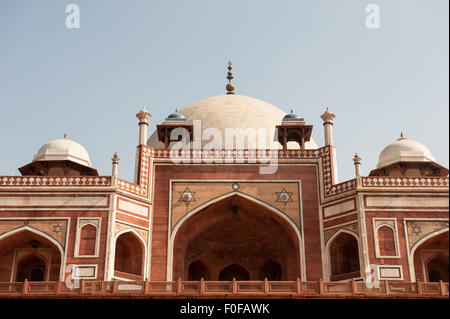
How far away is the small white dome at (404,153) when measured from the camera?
2058 cm

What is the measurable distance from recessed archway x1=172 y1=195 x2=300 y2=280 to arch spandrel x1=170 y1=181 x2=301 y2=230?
22 cm

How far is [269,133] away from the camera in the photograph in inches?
906

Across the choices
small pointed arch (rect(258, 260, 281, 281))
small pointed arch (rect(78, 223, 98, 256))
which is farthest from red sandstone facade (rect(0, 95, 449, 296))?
small pointed arch (rect(258, 260, 281, 281))

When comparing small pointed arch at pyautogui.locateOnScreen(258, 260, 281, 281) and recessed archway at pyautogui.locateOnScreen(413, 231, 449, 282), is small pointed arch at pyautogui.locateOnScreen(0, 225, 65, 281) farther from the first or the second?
recessed archway at pyautogui.locateOnScreen(413, 231, 449, 282)

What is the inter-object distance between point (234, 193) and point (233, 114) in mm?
5421

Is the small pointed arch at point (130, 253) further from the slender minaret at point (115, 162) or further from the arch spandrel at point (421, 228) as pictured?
the arch spandrel at point (421, 228)

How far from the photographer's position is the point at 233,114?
2417cm

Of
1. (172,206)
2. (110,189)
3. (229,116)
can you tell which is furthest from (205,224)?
(229,116)

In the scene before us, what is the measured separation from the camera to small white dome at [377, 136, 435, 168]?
67.5ft

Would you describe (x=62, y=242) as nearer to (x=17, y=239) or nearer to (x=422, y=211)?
(x=17, y=239)

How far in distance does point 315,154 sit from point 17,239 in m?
→ 9.52

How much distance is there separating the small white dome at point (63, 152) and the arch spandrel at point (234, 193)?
3.58 metres

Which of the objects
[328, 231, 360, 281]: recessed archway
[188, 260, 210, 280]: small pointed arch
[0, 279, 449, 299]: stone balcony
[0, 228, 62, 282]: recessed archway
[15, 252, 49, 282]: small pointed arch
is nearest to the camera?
[0, 279, 449, 299]: stone balcony

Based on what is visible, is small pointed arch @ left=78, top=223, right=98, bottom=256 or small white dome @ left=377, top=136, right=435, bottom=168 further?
small white dome @ left=377, top=136, right=435, bottom=168
